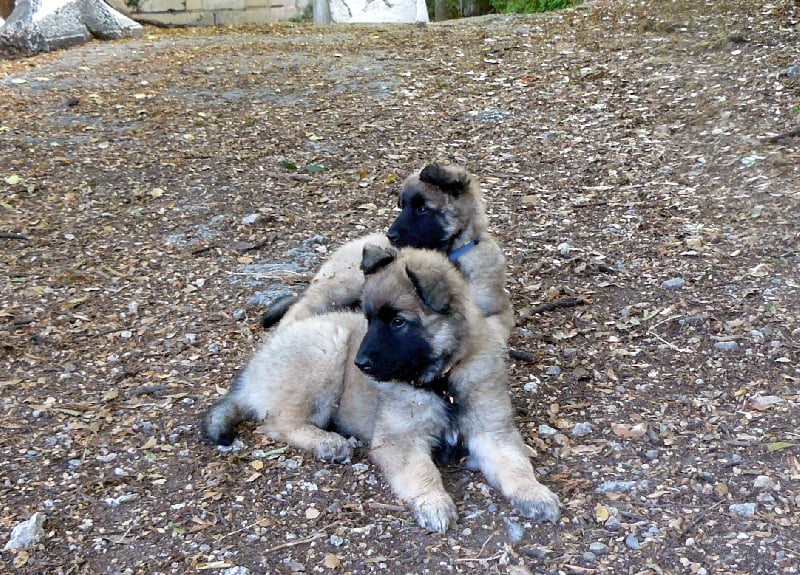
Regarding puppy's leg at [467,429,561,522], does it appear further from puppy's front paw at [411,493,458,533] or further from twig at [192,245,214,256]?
twig at [192,245,214,256]

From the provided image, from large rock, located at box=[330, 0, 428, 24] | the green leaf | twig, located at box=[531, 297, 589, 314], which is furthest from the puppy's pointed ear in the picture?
large rock, located at box=[330, 0, 428, 24]

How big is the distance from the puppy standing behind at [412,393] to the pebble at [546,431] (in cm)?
30

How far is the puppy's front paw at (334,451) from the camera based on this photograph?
3730 millimetres

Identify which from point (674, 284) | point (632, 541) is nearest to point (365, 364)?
point (632, 541)

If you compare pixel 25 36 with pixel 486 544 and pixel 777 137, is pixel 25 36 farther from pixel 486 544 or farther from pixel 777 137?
pixel 486 544

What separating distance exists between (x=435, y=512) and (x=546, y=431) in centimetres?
83

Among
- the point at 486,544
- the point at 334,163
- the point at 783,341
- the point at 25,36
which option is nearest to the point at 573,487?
the point at 486,544

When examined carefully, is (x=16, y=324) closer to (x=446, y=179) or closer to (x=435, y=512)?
(x=446, y=179)

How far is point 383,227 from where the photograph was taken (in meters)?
6.12

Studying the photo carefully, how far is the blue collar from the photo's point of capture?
4914mm

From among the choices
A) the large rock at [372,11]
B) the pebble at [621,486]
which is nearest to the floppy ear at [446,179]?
the pebble at [621,486]

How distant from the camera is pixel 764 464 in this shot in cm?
346

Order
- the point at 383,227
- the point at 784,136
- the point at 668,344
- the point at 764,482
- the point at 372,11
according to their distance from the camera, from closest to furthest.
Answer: the point at 764,482 < the point at 668,344 < the point at 383,227 < the point at 784,136 < the point at 372,11

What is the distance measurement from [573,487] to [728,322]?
159 cm
